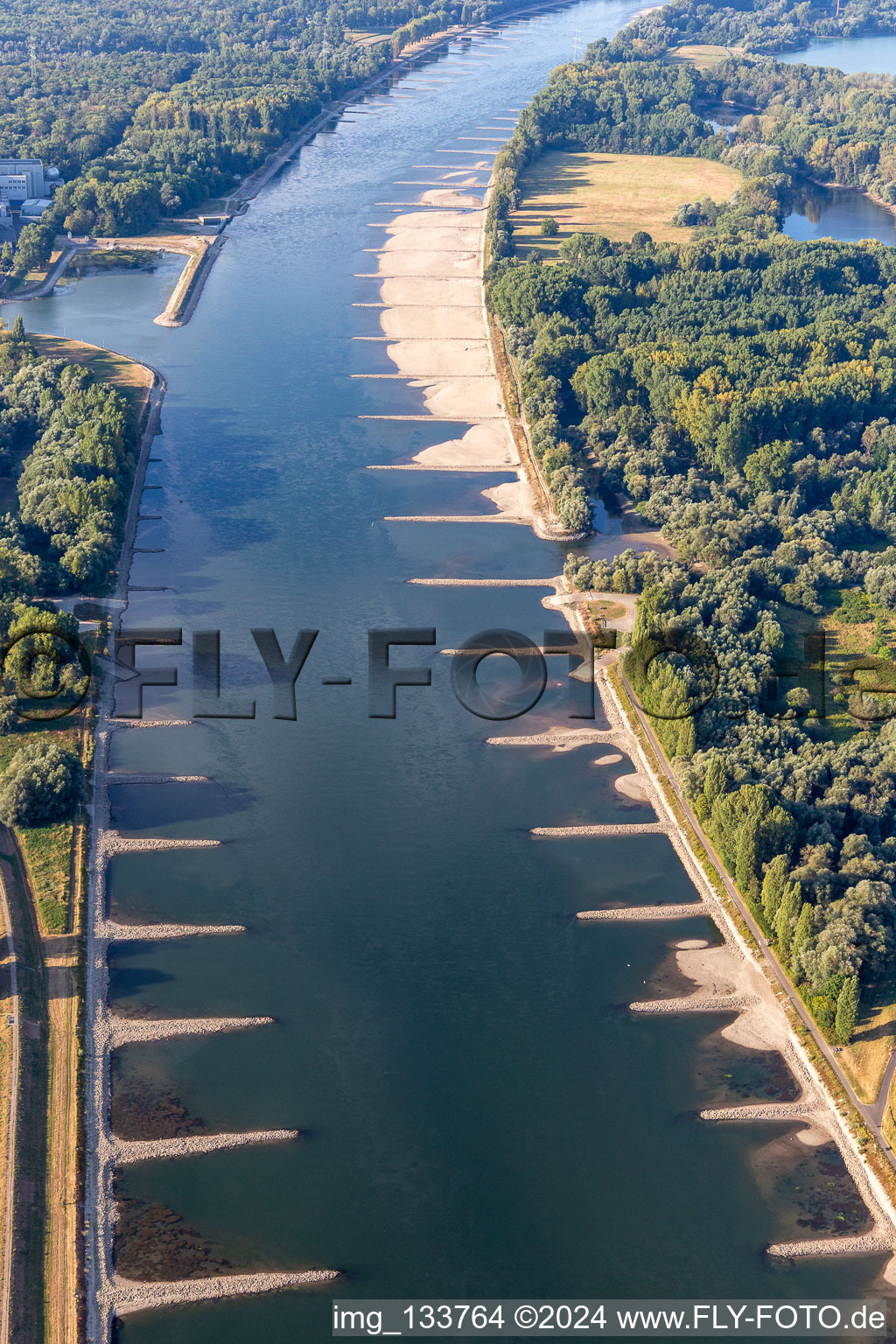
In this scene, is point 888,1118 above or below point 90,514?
below

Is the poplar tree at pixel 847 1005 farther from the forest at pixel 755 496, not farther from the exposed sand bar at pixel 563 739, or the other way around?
the exposed sand bar at pixel 563 739

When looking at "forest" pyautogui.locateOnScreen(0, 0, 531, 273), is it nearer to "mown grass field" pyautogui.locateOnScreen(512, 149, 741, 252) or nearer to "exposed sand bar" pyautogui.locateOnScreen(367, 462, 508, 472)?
"mown grass field" pyautogui.locateOnScreen(512, 149, 741, 252)

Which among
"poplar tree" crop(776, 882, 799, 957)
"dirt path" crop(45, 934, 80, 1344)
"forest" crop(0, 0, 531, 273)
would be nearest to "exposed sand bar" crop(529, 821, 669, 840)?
"poplar tree" crop(776, 882, 799, 957)

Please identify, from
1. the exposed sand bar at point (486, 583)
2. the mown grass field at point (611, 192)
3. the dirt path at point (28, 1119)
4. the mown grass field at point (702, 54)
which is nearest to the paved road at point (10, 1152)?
the dirt path at point (28, 1119)

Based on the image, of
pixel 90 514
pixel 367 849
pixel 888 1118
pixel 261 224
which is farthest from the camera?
pixel 261 224

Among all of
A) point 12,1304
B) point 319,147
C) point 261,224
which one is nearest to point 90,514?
point 12,1304

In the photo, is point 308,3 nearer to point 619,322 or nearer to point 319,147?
point 319,147
